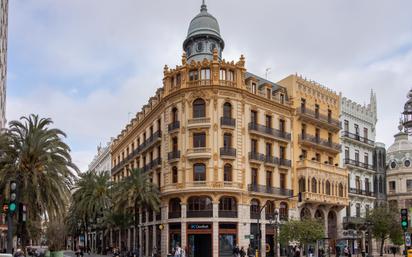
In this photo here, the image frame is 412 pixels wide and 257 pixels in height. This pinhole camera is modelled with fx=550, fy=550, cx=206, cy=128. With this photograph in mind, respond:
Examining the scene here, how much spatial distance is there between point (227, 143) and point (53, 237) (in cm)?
5437

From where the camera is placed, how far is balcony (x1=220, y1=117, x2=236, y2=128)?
181ft

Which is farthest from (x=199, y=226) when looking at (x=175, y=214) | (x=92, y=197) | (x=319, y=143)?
(x=319, y=143)

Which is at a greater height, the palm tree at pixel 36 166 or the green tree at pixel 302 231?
the palm tree at pixel 36 166

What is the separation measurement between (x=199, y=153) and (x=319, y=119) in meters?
18.2

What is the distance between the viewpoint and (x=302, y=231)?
51.0 metres

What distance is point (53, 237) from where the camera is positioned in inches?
3853

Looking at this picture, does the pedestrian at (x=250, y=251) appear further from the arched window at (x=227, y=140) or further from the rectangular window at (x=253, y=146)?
the arched window at (x=227, y=140)

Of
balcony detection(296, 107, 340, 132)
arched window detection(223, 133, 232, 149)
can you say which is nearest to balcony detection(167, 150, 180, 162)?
arched window detection(223, 133, 232, 149)

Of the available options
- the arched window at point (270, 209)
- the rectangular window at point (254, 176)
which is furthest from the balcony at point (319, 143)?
the arched window at point (270, 209)

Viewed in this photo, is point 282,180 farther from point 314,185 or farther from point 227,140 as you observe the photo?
point 227,140

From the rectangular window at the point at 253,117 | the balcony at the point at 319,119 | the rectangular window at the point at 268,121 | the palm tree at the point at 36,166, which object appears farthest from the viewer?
the balcony at the point at 319,119

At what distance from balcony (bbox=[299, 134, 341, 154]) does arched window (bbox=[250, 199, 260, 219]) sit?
9936 mm

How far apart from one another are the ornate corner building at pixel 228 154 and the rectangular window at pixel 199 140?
0.20 ft

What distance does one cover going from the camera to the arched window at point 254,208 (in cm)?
5681
